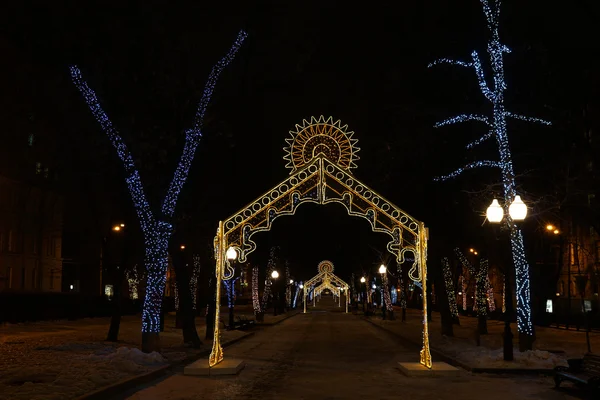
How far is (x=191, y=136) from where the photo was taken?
20.5 metres

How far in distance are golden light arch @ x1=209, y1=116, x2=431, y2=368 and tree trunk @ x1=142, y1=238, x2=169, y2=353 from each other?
265 cm

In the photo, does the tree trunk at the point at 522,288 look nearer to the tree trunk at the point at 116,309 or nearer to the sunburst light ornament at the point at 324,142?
the sunburst light ornament at the point at 324,142

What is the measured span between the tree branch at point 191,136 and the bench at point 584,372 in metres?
11.5

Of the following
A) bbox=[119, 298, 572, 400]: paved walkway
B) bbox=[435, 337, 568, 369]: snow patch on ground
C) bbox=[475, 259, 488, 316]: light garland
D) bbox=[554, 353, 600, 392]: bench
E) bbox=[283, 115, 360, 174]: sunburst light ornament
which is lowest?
bbox=[119, 298, 572, 400]: paved walkway

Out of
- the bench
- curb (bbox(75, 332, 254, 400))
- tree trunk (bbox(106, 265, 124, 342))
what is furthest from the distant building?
the bench

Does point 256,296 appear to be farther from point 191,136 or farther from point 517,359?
point 517,359

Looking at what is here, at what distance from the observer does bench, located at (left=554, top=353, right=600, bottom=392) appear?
12398 millimetres

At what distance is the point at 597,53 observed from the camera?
77.6 feet

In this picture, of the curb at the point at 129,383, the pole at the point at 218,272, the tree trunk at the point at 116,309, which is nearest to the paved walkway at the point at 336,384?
the curb at the point at 129,383

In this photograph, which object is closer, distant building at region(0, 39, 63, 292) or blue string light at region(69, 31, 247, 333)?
blue string light at region(69, 31, 247, 333)

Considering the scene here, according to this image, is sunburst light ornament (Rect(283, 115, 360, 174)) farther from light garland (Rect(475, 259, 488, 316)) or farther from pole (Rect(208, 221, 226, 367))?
light garland (Rect(475, 259, 488, 316))

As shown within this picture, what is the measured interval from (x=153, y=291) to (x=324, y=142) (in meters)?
6.68

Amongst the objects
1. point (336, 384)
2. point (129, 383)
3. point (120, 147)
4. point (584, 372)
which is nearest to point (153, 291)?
point (120, 147)

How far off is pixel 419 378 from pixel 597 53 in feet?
46.0
